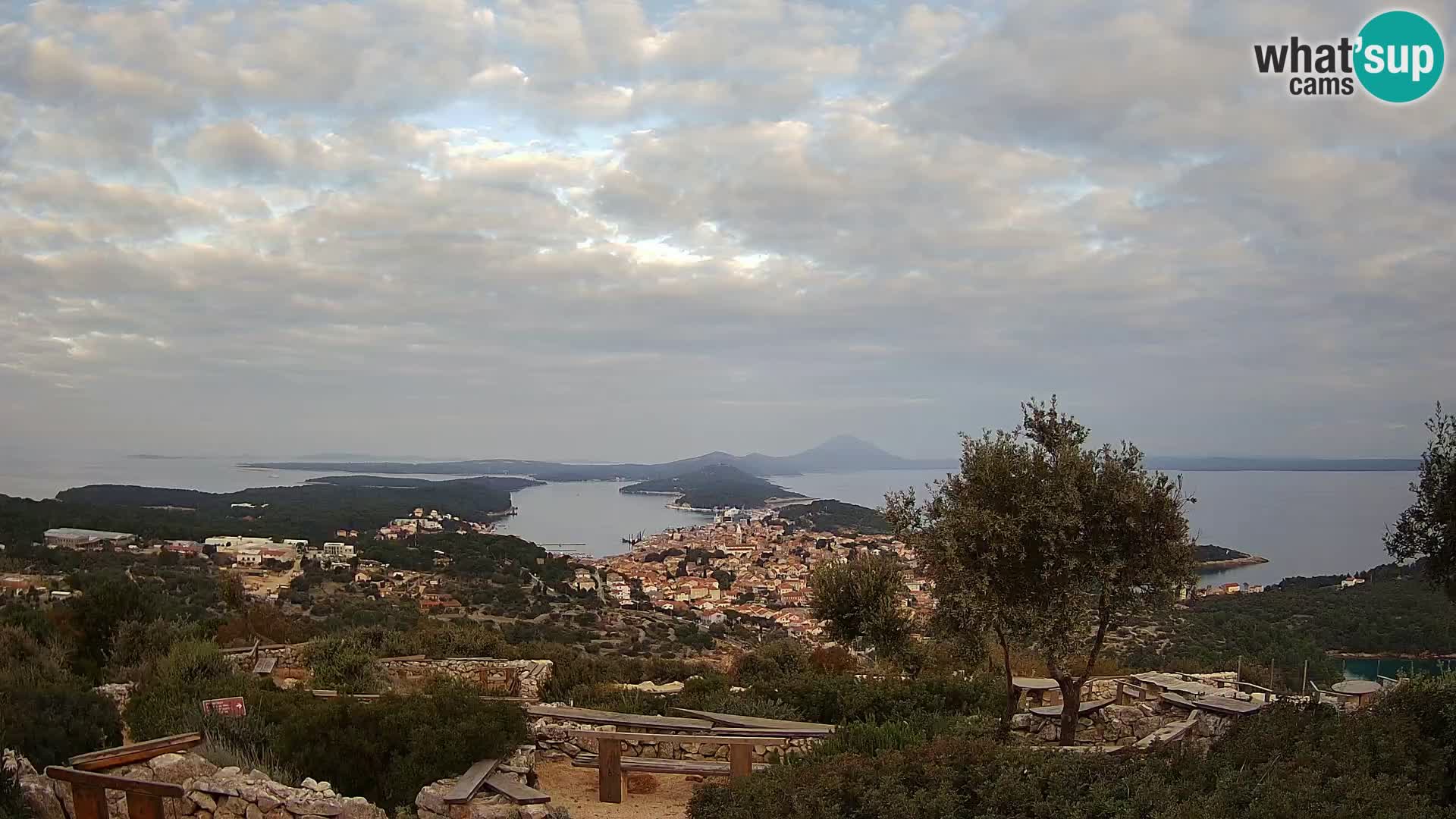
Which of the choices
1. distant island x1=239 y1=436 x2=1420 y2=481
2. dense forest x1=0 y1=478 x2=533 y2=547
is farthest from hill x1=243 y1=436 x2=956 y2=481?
dense forest x1=0 y1=478 x2=533 y2=547

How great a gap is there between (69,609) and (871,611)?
495 inches

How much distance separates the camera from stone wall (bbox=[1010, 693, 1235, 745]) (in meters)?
9.02

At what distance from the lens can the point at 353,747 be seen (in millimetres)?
6926

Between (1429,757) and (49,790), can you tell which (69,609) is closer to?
(49,790)

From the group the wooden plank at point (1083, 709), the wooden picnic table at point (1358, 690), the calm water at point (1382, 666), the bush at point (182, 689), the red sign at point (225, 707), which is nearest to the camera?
the red sign at point (225, 707)

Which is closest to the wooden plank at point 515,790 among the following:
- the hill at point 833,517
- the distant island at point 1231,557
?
the distant island at point 1231,557

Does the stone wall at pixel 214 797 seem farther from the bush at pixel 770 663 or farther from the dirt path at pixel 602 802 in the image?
the bush at pixel 770 663

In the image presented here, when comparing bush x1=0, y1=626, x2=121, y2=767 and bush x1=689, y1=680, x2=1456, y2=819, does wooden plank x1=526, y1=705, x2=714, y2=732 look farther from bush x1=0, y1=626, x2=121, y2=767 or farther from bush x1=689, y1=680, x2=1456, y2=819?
bush x1=0, y1=626, x2=121, y2=767

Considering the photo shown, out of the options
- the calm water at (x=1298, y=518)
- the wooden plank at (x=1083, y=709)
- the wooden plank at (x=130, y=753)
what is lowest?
the calm water at (x=1298, y=518)

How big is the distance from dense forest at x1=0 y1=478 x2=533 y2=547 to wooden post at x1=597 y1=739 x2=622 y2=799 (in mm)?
30617

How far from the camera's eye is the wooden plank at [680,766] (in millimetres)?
7321

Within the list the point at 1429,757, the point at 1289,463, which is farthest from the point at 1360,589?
the point at 1289,463

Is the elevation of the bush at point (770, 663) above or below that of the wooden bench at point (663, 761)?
below

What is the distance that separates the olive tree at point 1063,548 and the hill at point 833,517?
4270 cm
